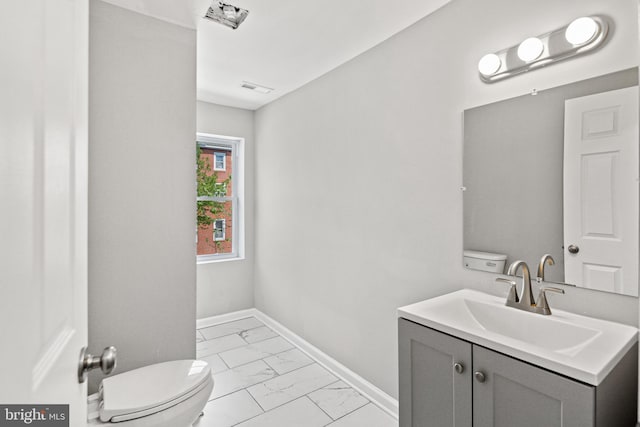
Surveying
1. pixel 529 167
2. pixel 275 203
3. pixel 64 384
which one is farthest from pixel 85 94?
pixel 275 203

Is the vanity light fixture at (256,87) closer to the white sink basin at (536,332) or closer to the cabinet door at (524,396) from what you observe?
the white sink basin at (536,332)

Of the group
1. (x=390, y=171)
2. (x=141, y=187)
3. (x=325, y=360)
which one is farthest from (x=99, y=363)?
(x=325, y=360)

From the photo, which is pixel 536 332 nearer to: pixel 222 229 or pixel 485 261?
pixel 485 261

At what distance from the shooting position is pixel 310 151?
2.90 m

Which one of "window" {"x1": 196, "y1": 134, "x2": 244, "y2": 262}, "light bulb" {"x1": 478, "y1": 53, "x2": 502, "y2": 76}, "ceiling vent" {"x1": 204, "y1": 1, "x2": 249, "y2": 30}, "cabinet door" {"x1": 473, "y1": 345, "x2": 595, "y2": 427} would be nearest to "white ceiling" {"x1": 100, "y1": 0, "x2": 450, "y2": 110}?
"ceiling vent" {"x1": 204, "y1": 1, "x2": 249, "y2": 30}

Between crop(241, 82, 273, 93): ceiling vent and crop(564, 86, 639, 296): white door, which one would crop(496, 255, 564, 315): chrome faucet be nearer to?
crop(564, 86, 639, 296): white door

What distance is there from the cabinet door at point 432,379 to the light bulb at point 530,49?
1254mm

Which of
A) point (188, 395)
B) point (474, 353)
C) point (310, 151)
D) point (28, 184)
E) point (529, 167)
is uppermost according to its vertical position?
point (310, 151)

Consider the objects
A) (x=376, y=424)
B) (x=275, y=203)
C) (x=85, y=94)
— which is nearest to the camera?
(x=85, y=94)

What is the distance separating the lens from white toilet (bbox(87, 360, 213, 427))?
4.42 feet

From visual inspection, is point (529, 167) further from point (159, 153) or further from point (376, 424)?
point (159, 153)

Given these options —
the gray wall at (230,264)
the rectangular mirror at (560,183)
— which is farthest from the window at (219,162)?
the rectangular mirror at (560,183)

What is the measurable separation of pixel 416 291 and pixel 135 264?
1.66m

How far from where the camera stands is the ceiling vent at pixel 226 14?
185cm
